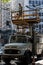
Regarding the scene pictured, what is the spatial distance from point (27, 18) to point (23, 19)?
13.2 inches

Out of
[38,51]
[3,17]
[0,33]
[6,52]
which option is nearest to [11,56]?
[6,52]

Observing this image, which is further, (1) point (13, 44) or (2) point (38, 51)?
(2) point (38, 51)

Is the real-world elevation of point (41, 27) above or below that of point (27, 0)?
below

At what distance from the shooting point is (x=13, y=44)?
19328mm

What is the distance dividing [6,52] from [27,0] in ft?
250

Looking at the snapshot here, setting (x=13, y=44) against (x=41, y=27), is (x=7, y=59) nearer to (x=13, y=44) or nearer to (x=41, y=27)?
(x=13, y=44)

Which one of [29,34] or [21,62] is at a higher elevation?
[29,34]

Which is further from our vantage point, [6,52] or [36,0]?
[36,0]

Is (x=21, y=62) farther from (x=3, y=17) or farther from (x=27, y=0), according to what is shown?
(x=3, y=17)

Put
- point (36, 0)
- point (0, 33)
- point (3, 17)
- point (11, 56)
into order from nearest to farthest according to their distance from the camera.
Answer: point (11, 56), point (0, 33), point (36, 0), point (3, 17)

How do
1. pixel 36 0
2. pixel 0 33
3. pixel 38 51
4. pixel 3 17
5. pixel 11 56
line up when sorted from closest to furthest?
1. pixel 11 56
2. pixel 38 51
3. pixel 0 33
4. pixel 36 0
5. pixel 3 17

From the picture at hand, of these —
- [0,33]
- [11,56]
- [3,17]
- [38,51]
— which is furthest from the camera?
[3,17]

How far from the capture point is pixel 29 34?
2142 centimetres

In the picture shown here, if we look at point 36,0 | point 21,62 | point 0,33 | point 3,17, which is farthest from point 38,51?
point 3,17
